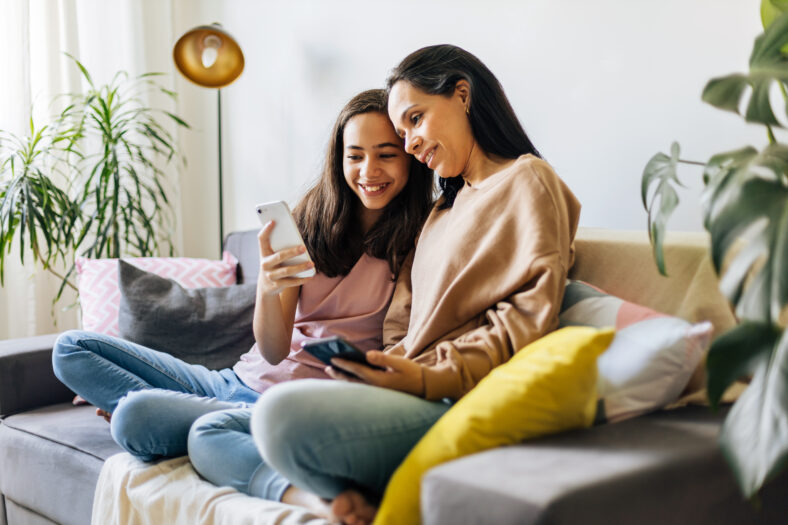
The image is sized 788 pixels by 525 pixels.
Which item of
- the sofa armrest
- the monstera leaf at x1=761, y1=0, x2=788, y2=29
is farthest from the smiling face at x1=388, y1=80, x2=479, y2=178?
the sofa armrest

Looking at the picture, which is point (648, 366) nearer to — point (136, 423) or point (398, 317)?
point (398, 317)

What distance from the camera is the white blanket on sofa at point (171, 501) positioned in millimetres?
1165

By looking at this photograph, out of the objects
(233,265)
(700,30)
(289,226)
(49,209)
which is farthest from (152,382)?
(700,30)

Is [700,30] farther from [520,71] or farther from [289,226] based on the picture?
[289,226]

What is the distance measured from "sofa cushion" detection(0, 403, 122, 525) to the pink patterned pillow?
294mm

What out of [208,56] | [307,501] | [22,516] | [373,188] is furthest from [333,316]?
[208,56]

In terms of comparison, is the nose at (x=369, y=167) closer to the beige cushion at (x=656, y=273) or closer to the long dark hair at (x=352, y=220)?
the long dark hair at (x=352, y=220)

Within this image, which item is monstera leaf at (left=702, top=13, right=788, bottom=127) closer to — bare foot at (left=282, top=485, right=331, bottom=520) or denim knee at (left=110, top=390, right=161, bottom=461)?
bare foot at (left=282, top=485, right=331, bottom=520)

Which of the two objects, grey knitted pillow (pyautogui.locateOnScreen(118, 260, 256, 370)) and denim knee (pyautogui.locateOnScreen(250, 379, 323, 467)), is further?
grey knitted pillow (pyautogui.locateOnScreen(118, 260, 256, 370))

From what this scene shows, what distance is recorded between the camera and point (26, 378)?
6.38ft

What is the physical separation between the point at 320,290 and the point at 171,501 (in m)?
0.62

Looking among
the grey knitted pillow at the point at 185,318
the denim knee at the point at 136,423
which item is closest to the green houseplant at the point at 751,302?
the denim knee at the point at 136,423

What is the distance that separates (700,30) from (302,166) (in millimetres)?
1536

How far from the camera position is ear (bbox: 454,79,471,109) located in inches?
59.8
